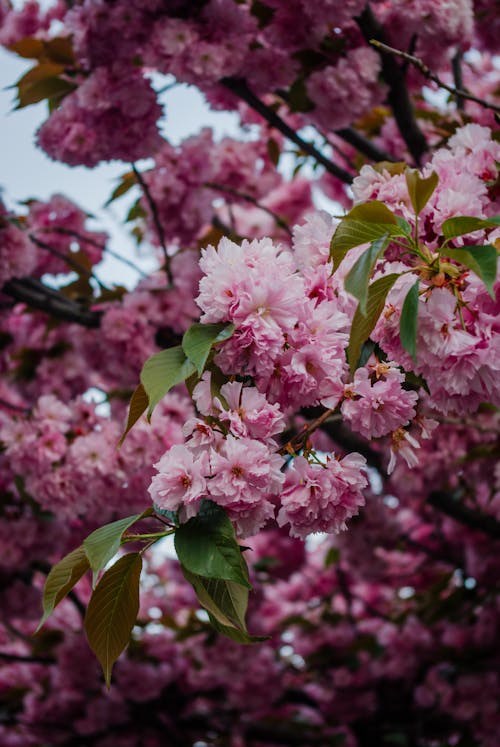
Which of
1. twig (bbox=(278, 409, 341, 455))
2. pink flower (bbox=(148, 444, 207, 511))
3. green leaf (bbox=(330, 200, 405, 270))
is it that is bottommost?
pink flower (bbox=(148, 444, 207, 511))

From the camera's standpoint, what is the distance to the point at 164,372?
100 cm

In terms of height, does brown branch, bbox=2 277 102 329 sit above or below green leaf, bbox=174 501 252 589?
above

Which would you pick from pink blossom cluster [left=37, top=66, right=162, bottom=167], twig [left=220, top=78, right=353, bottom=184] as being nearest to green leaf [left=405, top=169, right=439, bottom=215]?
twig [left=220, top=78, right=353, bottom=184]

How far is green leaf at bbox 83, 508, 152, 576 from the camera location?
891 mm

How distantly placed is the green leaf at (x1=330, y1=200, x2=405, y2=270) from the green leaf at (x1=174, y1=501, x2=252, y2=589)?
14.1 inches

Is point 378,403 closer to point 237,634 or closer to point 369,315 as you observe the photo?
point 369,315

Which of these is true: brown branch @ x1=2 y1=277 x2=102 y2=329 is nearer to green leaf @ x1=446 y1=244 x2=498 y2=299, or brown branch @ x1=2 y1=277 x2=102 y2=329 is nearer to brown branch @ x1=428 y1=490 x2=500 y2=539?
brown branch @ x1=428 y1=490 x2=500 y2=539

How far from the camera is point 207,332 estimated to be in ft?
3.34

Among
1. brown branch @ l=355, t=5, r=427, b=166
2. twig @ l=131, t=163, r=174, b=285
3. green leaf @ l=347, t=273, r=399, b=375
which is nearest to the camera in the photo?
green leaf @ l=347, t=273, r=399, b=375

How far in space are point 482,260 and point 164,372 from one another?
40 centimetres

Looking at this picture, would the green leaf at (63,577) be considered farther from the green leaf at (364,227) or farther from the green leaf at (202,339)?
the green leaf at (364,227)

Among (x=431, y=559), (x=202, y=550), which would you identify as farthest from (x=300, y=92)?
(x=431, y=559)

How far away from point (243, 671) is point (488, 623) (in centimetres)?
119

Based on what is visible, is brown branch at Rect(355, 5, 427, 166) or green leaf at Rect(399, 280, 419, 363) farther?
brown branch at Rect(355, 5, 427, 166)
